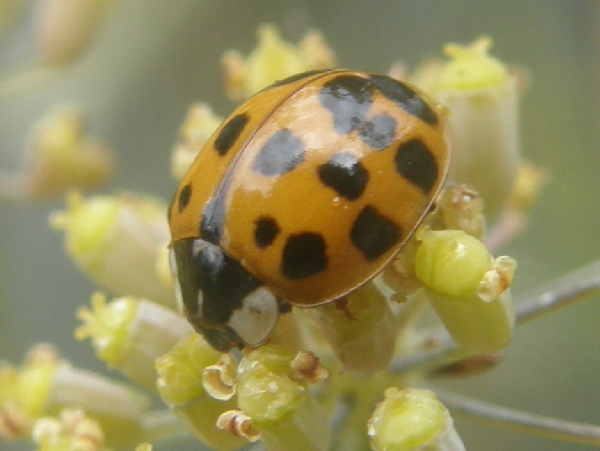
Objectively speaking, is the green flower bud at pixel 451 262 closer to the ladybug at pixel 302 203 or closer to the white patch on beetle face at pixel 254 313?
the ladybug at pixel 302 203

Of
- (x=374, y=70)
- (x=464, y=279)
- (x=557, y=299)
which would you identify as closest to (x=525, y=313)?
(x=557, y=299)

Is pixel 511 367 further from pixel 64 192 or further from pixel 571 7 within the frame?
pixel 64 192

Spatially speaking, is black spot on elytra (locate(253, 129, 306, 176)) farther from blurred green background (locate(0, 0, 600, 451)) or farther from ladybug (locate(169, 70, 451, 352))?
blurred green background (locate(0, 0, 600, 451))

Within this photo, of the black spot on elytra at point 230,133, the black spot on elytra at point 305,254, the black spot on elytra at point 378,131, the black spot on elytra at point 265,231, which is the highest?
the black spot on elytra at point 230,133

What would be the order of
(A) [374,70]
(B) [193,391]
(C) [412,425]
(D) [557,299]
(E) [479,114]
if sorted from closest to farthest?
1. (C) [412,425]
2. (B) [193,391]
3. (D) [557,299]
4. (E) [479,114]
5. (A) [374,70]

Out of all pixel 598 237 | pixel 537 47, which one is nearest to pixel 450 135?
pixel 598 237

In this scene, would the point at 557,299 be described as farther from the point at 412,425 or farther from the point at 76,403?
the point at 76,403

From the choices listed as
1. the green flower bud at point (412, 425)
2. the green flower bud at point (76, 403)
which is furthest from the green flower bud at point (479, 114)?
the green flower bud at point (76, 403)
